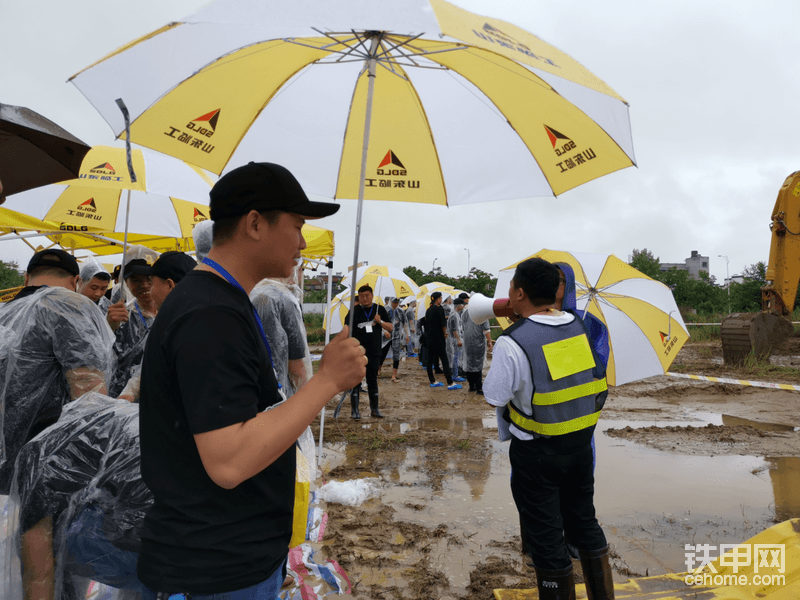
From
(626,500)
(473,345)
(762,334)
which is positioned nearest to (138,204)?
(626,500)

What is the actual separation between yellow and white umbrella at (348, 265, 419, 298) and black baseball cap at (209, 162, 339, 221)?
50.4 ft

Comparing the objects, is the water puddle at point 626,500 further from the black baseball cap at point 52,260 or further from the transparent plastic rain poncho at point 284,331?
the black baseball cap at point 52,260

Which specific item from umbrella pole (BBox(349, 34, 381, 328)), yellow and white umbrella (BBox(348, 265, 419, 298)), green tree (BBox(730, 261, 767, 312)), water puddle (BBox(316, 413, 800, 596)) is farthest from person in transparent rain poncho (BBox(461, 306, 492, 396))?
green tree (BBox(730, 261, 767, 312))

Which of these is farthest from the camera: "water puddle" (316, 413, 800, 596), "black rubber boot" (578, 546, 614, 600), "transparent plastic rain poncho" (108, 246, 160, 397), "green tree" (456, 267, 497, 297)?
"green tree" (456, 267, 497, 297)

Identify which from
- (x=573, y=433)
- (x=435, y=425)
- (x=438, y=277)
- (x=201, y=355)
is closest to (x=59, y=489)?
(x=201, y=355)

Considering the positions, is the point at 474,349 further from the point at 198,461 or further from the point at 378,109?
the point at 198,461

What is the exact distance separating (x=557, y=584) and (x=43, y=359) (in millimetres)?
2770

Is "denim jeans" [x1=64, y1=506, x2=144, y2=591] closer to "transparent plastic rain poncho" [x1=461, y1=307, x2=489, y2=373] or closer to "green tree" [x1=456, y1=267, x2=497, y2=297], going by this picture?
"transparent plastic rain poncho" [x1=461, y1=307, x2=489, y2=373]

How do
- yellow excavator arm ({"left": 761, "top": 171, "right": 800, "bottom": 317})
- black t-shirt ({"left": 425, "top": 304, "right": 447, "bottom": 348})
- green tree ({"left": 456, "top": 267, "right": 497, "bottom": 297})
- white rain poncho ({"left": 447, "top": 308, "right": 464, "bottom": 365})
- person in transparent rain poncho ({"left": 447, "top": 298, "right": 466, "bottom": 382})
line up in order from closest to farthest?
black t-shirt ({"left": 425, "top": 304, "right": 447, "bottom": 348})
person in transparent rain poncho ({"left": 447, "top": 298, "right": 466, "bottom": 382})
white rain poncho ({"left": 447, "top": 308, "right": 464, "bottom": 365})
yellow excavator arm ({"left": 761, "top": 171, "right": 800, "bottom": 317})
green tree ({"left": 456, "top": 267, "right": 497, "bottom": 297})

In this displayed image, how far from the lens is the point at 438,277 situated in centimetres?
5722

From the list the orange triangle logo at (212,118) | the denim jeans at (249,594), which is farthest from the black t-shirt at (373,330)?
the denim jeans at (249,594)

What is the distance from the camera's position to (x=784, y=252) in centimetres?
1390

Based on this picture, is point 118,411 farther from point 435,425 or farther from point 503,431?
point 435,425

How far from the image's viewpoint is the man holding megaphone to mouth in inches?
107
